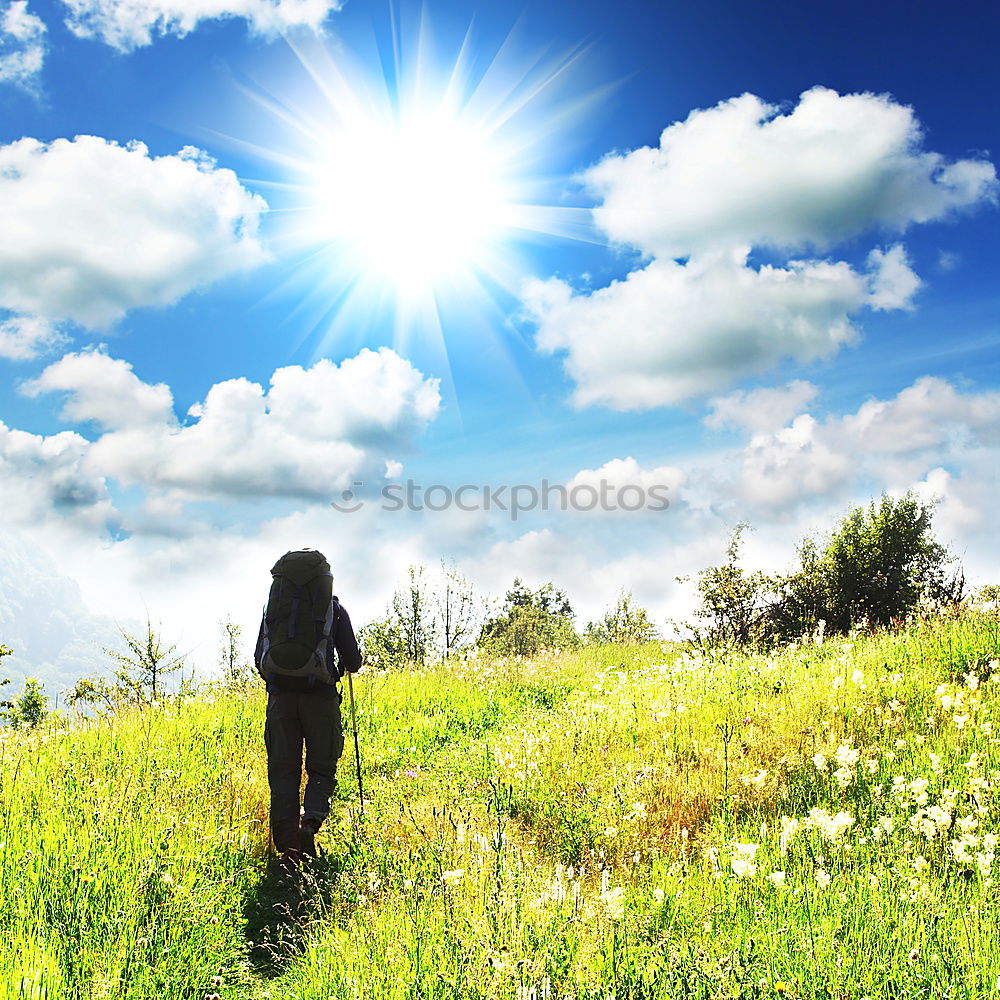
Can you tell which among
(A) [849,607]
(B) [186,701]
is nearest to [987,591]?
(B) [186,701]

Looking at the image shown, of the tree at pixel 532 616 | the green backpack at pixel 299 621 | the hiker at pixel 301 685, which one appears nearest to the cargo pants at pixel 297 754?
the hiker at pixel 301 685

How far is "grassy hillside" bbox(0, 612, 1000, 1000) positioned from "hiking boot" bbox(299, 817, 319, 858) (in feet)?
0.68

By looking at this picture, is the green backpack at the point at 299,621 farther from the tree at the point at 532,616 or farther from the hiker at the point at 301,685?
the tree at the point at 532,616

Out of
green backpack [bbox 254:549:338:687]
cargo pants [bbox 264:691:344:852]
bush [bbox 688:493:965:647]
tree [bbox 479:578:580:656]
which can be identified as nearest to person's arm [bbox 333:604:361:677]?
green backpack [bbox 254:549:338:687]

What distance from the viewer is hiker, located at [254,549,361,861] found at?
635cm

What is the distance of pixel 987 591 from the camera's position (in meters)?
12.8

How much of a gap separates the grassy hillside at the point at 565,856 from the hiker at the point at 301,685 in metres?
0.37

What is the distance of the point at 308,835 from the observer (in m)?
6.28

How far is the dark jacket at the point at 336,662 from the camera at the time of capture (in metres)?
6.48

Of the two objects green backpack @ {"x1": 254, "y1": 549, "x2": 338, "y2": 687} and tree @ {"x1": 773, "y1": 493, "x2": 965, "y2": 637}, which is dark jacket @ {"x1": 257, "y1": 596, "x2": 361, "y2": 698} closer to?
green backpack @ {"x1": 254, "y1": 549, "x2": 338, "y2": 687}

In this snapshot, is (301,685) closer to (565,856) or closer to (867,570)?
(565,856)

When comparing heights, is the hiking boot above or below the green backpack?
below

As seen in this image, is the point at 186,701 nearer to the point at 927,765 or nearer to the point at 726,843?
the point at 726,843

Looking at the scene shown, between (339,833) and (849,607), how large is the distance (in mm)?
29868
